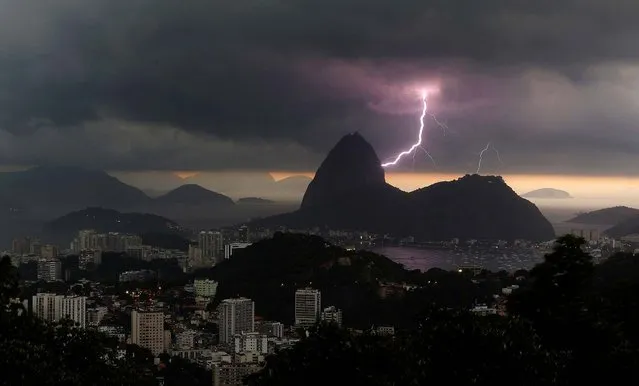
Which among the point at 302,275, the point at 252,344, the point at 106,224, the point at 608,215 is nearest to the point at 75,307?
the point at 252,344

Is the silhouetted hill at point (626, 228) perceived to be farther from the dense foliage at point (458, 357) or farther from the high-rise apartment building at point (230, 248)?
the dense foliage at point (458, 357)

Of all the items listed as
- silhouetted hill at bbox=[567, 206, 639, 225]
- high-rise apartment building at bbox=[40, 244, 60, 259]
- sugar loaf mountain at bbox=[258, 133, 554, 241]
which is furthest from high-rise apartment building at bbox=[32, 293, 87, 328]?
silhouetted hill at bbox=[567, 206, 639, 225]

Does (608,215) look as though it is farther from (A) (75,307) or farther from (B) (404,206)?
(A) (75,307)

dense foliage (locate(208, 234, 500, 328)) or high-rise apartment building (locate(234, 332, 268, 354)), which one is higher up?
dense foliage (locate(208, 234, 500, 328))

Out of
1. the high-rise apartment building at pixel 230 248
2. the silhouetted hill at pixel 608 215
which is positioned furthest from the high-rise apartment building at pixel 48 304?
the silhouetted hill at pixel 608 215

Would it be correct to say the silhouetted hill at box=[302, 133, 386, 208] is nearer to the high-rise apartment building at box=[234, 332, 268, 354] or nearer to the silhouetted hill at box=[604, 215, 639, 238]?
the silhouetted hill at box=[604, 215, 639, 238]

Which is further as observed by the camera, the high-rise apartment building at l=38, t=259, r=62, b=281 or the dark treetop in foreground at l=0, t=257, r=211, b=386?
the high-rise apartment building at l=38, t=259, r=62, b=281
